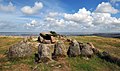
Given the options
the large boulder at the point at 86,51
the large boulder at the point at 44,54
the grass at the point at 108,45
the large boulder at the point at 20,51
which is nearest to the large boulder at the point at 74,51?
the large boulder at the point at 86,51

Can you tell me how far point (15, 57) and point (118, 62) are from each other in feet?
51.5

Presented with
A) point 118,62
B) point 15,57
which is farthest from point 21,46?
point 118,62

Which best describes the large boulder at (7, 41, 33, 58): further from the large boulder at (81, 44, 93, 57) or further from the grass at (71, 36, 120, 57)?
the grass at (71, 36, 120, 57)

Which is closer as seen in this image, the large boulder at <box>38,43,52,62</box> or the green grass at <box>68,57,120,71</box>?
the green grass at <box>68,57,120,71</box>

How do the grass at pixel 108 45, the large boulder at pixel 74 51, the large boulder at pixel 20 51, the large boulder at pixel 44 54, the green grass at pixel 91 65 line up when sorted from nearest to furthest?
1. the green grass at pixel 91 65
2. the large boulder at pixel 44 54
3. the large boulder at pixel 20 51
4. the large boulder at pixel 74 51
5. the grass at pixel 108 45

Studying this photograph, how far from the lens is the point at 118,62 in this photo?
94.9 feet

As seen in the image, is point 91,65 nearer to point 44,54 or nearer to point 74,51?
point 74,51

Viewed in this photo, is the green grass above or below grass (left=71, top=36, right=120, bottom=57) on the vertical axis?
below

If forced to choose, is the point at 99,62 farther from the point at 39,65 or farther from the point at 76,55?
the point at 39,65

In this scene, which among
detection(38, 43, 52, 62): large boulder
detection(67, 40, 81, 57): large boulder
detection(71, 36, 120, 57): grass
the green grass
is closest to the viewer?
the green grass

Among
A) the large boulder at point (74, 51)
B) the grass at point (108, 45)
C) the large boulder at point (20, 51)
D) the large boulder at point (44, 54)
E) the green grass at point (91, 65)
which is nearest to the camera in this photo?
the green grass at point (91, 65)

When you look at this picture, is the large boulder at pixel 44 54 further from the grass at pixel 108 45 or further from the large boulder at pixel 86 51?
the grass at pixel 108 45

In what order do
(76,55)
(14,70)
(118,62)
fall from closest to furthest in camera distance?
(14,70)
(118,62)
(76,55)

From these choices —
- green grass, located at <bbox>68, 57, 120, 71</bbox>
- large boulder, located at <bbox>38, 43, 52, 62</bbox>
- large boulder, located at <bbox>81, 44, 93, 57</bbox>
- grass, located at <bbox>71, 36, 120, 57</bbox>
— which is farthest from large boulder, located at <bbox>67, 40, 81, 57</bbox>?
grass, located at <bbox>71, 36, 120, 57</bbox>
